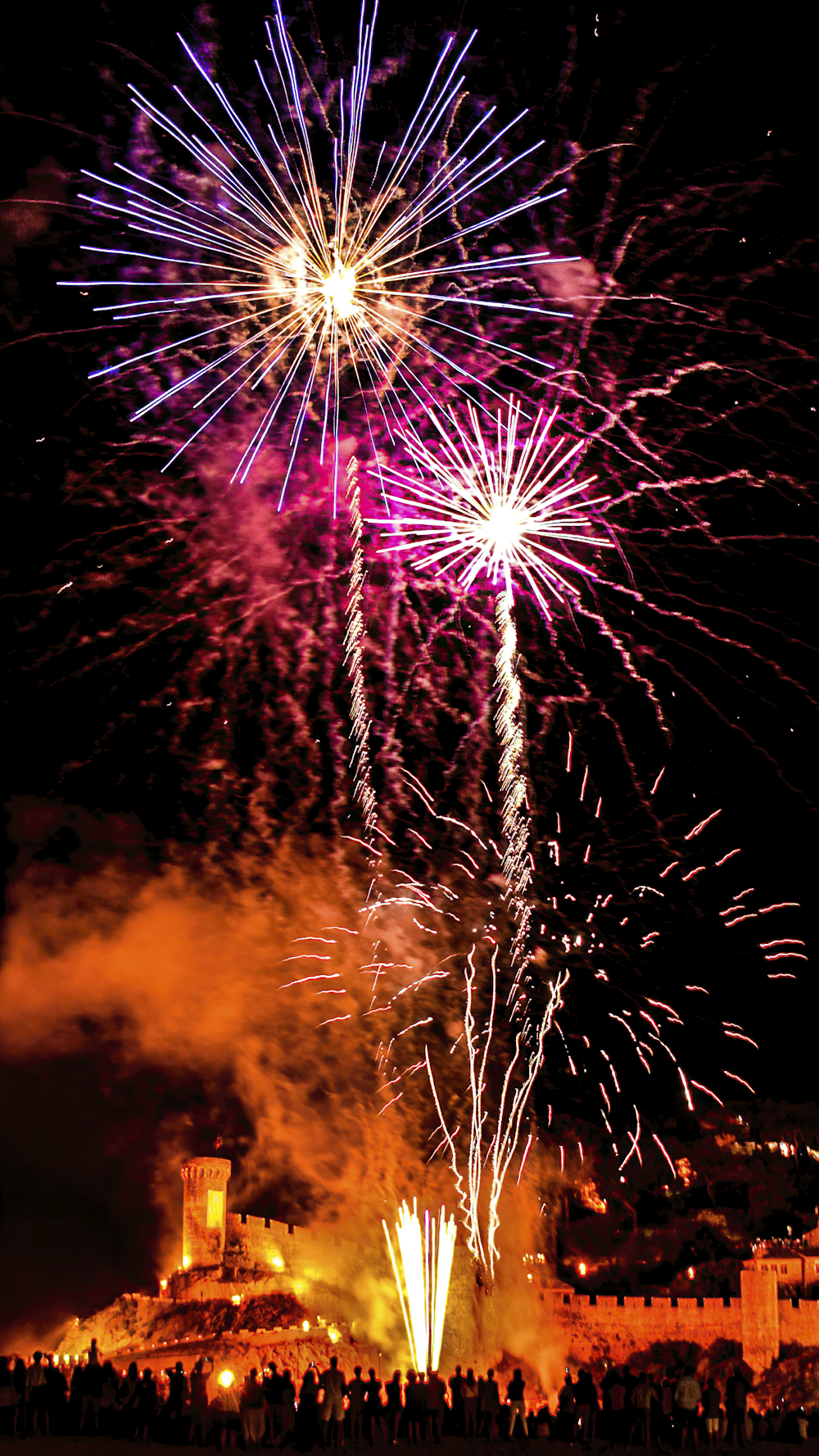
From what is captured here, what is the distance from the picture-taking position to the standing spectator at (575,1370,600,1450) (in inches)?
538

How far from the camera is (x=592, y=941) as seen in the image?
68.8 feet

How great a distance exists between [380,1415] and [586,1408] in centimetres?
209

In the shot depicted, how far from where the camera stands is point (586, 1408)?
1363cm

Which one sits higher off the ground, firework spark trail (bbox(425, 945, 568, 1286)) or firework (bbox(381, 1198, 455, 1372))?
firework spark trail (bbox(425, 945, 568, 1286))

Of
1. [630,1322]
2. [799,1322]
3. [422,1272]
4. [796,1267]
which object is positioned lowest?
[630,1322]

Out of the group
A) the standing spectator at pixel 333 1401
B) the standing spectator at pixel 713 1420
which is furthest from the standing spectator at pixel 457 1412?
the standing spectator at pixel 713 1420

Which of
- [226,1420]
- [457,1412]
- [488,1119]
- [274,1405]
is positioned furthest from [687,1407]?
[488,1119]

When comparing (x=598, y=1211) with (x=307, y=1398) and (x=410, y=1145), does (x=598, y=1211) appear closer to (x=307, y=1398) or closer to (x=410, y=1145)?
(x=410, y=1145)

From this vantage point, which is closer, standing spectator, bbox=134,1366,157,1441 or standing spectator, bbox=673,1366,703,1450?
standing spectator, bbox=673,1366,703,1450

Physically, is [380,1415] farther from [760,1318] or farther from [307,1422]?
[760,1318]

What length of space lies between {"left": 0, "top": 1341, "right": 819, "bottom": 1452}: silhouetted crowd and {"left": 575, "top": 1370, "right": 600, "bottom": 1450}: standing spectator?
0.04 feet

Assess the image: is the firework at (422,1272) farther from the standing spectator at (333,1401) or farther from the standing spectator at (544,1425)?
the standing spectator at (333,1401)

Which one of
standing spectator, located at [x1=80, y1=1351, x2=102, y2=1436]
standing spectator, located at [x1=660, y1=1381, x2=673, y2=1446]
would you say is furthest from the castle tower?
standing spectator, located at [x1=660, y1=1381, x2=673, y2=1446]

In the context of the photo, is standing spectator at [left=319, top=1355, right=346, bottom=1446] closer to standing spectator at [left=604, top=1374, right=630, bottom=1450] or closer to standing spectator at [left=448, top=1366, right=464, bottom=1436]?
standing spectator at [left=448, top=1366, right=464, bottom=1436]
